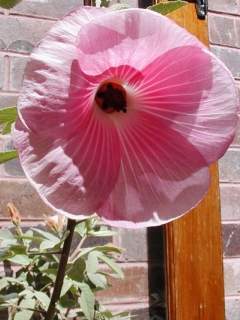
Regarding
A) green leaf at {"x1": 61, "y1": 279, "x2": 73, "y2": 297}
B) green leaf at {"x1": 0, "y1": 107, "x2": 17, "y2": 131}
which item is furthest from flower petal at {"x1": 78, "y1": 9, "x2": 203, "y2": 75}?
green leaf at {"x1": 61, "y1": 279, "x2": 73, "y2": 297}

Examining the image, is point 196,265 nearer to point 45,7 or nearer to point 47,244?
point 47,244

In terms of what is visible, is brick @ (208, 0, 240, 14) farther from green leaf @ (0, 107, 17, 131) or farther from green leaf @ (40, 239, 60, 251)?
green leaf @ (0, 107, 17, 131)

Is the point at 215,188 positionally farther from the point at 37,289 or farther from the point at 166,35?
the point at 166,35

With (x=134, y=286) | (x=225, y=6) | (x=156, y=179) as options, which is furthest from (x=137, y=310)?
(x=156, y=179)

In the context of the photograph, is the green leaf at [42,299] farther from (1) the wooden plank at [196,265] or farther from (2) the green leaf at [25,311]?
(1) the wooden plank at [196,265]

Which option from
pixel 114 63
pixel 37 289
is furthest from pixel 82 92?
pixel 37 289

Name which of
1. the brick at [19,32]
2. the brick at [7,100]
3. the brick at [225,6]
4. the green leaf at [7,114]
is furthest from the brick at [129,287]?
the green leaf at [7,114]

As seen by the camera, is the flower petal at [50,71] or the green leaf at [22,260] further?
the green leaf at [22,260]
